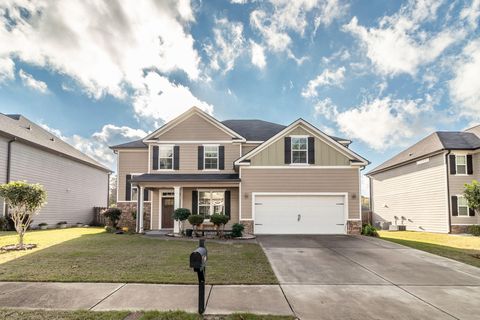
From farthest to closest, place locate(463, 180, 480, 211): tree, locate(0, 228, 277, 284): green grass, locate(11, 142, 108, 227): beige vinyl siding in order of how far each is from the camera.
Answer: locate(11, 142, 108, 227): beige vinyl siding
locate(463, 180, 480, 211): tree
locate(0, 228, 277, 284): green grass

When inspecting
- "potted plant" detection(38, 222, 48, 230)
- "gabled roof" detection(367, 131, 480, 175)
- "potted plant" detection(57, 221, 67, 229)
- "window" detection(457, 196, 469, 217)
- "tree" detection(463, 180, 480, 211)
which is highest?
"gabled roof" detection(367, 131, 480, 175)

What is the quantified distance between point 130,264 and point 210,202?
840 cm

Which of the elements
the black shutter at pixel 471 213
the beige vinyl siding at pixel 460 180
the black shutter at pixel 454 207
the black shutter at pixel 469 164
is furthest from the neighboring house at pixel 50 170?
the black shutter at pixel 469 164

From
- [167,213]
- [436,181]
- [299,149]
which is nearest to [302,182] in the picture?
[299,149]

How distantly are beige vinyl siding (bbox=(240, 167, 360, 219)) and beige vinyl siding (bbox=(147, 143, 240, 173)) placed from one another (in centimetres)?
223

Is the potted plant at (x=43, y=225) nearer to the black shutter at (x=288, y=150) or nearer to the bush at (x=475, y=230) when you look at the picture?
the black shutter at (x=288, y=150)

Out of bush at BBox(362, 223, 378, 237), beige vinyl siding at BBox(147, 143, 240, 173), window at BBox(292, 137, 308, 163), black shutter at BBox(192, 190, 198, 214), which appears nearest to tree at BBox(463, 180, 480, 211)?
bush at BBox(362, 223, 378, 237)

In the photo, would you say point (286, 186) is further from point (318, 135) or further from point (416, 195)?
point (416, 195)

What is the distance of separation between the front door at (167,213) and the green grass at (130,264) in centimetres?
609

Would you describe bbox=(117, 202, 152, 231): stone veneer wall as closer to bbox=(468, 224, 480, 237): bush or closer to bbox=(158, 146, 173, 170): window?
bbox=(158, 146, 173, 170): window

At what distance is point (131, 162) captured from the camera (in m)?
17.2

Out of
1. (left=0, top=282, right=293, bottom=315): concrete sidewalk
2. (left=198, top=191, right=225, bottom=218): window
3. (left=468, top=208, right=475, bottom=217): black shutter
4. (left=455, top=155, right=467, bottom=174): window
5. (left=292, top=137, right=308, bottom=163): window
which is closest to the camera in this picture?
(left=0, top=282, right=293, bottom=315): concrete sidewalk

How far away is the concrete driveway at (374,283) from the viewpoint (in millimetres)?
4223

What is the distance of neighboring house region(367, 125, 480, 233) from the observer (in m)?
16.3
